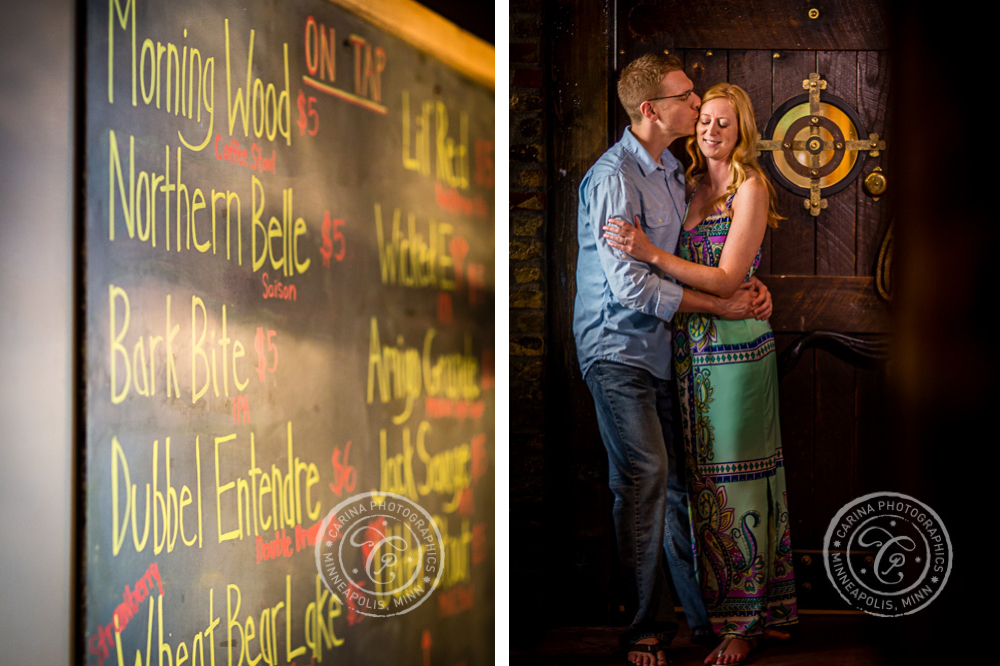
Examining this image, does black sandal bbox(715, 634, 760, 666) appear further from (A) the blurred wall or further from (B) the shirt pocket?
(A) the blurred wall

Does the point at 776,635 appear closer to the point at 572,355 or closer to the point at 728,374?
the point at 728,374

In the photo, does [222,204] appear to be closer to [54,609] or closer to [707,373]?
[54,609]

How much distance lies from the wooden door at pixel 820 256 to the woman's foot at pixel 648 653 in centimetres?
39

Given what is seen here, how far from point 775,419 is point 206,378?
140cm

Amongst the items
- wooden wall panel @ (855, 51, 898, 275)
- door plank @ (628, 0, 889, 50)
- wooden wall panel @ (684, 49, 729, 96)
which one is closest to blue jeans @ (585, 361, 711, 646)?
wooden wall panel @ (855, 51, 898, 275)

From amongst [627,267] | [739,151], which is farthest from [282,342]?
[739,151]

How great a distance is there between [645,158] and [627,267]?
0.93 ft

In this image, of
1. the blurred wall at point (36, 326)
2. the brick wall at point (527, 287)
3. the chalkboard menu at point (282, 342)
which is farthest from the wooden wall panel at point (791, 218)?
the blurred wall at point (36, 326)

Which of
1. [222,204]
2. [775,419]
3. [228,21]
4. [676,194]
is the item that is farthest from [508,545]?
[228,21]

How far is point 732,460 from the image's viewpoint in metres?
1.78

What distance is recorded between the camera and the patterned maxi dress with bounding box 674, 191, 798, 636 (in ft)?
5.79

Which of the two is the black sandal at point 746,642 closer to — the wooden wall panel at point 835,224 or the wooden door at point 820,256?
the wooden door at point 820,256

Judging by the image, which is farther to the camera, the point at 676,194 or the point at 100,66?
the point at 676,194

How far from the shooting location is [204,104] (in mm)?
1689
